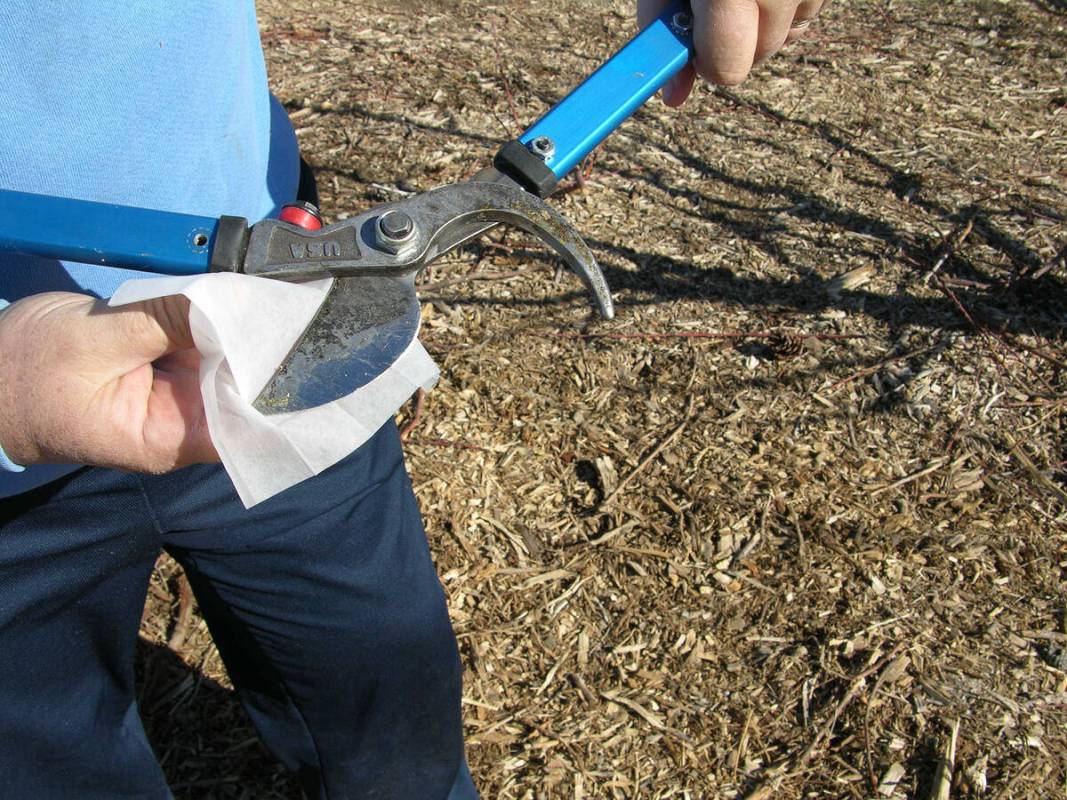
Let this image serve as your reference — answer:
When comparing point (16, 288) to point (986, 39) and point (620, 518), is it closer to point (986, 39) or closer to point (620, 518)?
point (620, 518)

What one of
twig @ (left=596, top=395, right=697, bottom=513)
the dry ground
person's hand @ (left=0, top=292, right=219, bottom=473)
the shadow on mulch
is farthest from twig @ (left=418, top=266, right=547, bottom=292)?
person's hand @ (left=0, top=292, right=219, bottom=473)

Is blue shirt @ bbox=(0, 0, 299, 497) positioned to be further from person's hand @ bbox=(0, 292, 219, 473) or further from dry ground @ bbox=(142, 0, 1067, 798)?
dry ground @ bbox=(142, 0, 1067, 798)

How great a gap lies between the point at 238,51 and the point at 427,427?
4.45ft

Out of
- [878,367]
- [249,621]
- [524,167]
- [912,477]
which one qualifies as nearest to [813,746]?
[912,477]

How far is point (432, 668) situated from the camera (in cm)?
154

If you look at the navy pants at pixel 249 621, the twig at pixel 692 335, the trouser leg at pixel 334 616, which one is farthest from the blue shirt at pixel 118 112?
the twig at pixel 692 335

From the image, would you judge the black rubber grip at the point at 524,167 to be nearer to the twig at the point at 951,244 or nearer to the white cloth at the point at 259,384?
the white cloth at the point at 259,384

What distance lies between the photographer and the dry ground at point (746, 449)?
2008 millimetres

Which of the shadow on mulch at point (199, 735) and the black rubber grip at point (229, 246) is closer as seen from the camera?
the black rubber grip at point (229, 246)

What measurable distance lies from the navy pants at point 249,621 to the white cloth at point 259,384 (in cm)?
34

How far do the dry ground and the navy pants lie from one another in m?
0.58

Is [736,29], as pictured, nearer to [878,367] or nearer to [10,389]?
[10,389]

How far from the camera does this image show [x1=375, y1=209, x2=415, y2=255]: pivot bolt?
3.74ft

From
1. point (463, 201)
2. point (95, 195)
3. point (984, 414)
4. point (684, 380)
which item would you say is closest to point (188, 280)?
point (95, 195)
